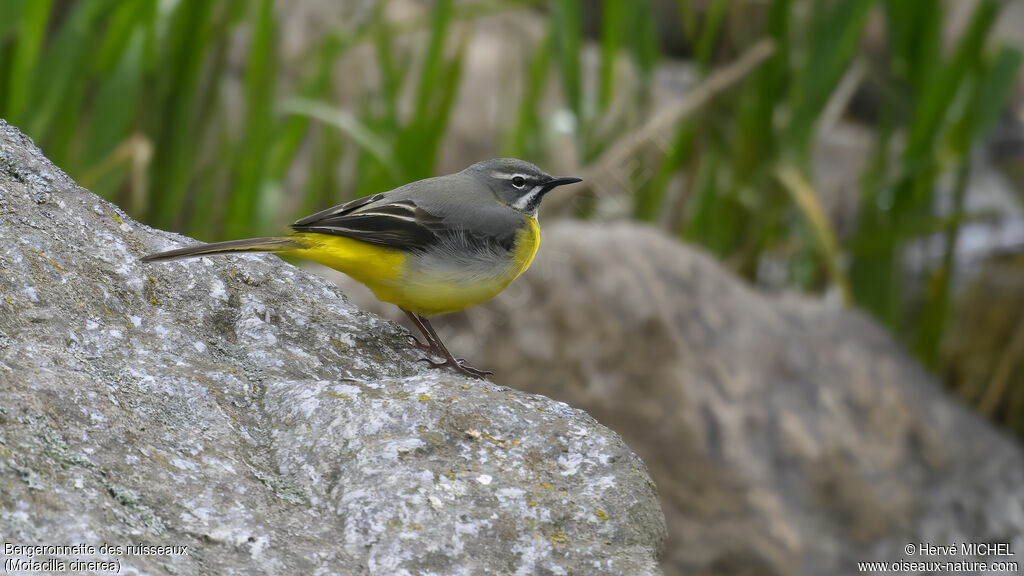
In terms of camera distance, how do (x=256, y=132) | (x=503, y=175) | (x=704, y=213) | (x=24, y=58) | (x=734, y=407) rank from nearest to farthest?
(x=503, y=175), (x=24, y=58), (x=256, y=132), (x=734, y=407), (x=704, y=213)

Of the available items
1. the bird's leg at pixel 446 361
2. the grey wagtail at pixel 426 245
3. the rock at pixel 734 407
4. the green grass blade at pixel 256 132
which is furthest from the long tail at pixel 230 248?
the rock at pixel 734 407

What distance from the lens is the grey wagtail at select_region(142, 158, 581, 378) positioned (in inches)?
157

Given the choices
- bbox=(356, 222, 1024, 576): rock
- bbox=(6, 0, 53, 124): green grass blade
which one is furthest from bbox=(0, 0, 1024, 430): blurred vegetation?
bbox=(356, 222, 1024, 576): rock

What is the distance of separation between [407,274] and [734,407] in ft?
12.4

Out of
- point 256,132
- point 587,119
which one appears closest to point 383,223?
point 256,132

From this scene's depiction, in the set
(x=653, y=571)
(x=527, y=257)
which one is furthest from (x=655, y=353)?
(x=653, y=571)

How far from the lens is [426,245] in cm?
413

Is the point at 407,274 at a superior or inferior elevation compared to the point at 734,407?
superior

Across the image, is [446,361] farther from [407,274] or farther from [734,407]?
[734,407]

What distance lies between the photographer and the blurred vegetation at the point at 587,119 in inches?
251

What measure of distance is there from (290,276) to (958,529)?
5754 mm

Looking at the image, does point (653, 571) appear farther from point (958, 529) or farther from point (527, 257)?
point (958, 529)

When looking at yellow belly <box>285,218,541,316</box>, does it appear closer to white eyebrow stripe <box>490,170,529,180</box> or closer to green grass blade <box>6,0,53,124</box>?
white eyebrow stripe <box>490,170,529,180</box>

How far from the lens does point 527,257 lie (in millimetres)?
4465
